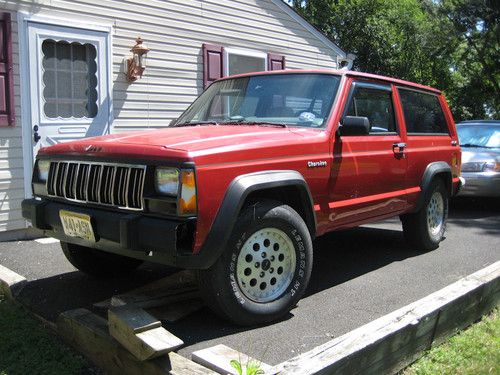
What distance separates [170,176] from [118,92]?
462 cm

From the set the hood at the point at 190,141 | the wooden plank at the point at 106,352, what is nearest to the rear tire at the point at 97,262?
the hood at the point at 190,141

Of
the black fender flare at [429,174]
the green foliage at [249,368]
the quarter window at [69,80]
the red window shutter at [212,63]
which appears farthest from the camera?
the red window shutter at [212,63]

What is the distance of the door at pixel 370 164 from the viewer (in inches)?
165

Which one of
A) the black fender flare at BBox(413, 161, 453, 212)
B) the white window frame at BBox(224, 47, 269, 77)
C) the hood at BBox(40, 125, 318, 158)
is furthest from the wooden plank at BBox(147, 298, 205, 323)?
the white window frame at BBox(224, 47, 269, 77)

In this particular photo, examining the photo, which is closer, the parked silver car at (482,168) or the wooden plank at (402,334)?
the wooden plank at (402,334)

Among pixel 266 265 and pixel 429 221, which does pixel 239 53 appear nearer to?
pixel 429 221

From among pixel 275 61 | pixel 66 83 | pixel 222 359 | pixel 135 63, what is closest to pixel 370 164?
pixel 222 359

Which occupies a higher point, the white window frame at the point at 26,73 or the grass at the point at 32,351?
the white window frame at the point at 26,73

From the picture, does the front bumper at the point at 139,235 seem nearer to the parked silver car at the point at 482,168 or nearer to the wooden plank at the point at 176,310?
the wooden plank at the point at 176,310

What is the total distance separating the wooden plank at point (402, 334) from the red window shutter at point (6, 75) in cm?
489

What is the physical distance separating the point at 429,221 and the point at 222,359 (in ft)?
12.0

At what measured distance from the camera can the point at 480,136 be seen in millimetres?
9312

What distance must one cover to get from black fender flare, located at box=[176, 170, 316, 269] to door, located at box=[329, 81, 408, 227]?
77cm

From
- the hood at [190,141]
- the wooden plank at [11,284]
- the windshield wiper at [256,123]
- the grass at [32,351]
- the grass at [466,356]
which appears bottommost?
the grass at [466,356]
